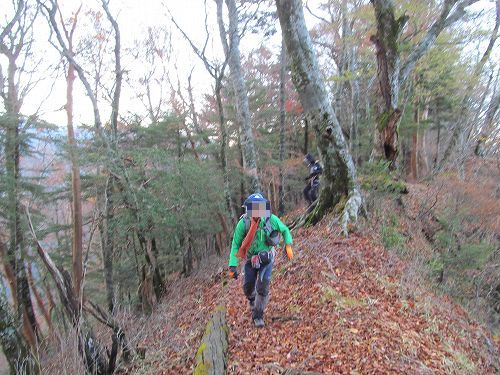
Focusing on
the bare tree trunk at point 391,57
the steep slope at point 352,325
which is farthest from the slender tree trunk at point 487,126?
the steep slope at point 352,325

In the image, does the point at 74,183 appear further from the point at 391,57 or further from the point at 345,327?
the point at 345,327

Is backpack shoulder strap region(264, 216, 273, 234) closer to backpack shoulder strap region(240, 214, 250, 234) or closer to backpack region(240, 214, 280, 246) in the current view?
backpack region(240, 214, 280, 246)

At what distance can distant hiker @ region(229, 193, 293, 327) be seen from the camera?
16.3ft

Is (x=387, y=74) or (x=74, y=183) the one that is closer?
(x=387, y=74)

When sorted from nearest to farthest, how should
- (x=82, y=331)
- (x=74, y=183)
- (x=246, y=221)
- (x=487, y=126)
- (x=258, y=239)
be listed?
(x=246, y=221) → (x=258, y=239) → (x=82, y=331) → (x=74, y=183) → (x=487, y=126)

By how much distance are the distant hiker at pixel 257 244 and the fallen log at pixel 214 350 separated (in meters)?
0.51

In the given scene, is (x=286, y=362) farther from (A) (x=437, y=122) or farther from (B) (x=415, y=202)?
(A) (x=437, y=122)

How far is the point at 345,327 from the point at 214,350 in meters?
1.66

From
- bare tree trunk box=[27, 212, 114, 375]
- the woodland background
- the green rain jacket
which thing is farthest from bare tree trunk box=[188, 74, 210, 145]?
the green rain jacket

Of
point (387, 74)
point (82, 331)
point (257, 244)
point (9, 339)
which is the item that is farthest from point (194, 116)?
point (257, 244)

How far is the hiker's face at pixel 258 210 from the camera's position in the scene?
4.93 meters

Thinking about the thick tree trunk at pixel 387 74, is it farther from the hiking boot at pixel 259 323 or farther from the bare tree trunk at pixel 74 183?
the bare tree trunk at pixel 74 183

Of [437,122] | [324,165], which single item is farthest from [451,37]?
[437,122]

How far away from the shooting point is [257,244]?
204 inches
